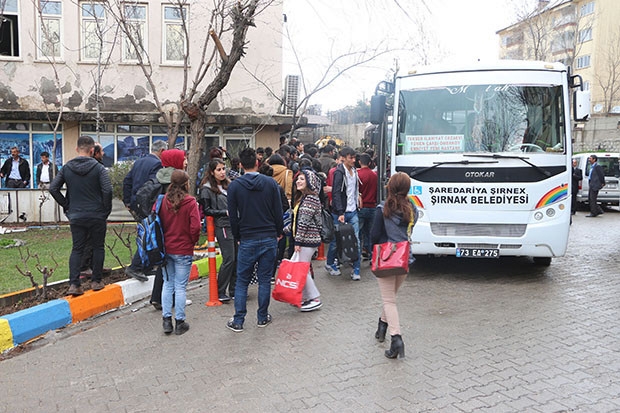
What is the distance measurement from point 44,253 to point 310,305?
565 centimetres

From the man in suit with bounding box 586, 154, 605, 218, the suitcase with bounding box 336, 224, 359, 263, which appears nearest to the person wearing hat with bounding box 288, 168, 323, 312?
the suitcase with bounding box 336, 224, 359, 263

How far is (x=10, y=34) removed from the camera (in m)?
16.2

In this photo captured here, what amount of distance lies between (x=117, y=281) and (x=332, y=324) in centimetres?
315

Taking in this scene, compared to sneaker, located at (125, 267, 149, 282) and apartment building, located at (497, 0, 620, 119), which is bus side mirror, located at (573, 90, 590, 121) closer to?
sneaker, located at (125, 267, 149, 282)

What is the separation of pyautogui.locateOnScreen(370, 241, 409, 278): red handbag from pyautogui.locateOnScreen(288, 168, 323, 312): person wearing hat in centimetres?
152

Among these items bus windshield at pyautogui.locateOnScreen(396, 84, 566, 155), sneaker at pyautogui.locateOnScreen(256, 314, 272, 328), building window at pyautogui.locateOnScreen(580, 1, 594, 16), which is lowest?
sneaker at pyautogui.locateOnScreen(256, 314, 272, 328)

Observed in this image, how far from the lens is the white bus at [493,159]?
7688 mm

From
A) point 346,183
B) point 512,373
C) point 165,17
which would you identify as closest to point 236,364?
point 512,373

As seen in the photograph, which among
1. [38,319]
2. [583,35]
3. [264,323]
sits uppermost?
[583,35]

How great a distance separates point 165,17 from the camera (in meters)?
16.7

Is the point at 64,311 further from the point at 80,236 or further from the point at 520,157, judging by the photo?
the point at 520,157

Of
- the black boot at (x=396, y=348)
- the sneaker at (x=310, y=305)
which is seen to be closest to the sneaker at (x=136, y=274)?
the sneaker at (x=310, y=305)

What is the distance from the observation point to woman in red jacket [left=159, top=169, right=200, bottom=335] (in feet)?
18.7

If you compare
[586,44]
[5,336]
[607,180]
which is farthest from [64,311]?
[586,44]
